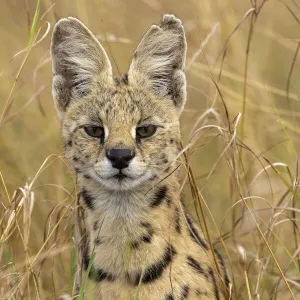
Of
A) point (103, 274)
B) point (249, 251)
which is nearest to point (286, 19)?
point (249, 251)

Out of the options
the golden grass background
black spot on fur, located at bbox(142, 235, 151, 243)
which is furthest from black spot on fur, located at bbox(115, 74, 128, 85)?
black spot on fur, located at bbox(142, 235, 151, 243)

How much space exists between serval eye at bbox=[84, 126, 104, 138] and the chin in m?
0.20

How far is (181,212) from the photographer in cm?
429

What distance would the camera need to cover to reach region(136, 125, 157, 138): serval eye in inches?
165

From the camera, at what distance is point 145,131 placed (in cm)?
423

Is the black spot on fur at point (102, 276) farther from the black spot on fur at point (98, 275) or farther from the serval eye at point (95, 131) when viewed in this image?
the serval eye at point (95, 131)

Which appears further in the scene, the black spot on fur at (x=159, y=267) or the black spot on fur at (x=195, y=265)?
the black spot on fur at (x=195, y=265)

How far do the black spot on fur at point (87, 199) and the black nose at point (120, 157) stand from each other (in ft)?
1.06

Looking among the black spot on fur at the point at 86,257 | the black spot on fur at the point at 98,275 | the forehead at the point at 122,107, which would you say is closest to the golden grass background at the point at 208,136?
the black spot on fur at the point at 86,257

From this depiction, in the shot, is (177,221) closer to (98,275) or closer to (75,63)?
(98,275)

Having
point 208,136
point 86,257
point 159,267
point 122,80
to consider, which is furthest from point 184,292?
point 208,136

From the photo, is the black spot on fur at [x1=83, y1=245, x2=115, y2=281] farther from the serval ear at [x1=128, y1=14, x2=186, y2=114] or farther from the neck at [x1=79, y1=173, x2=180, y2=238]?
the serval ear at [x1=128, y1=14, x2=186, y2=114]

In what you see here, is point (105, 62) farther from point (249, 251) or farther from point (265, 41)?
point (265, 41)

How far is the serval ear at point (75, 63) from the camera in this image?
442 cm
